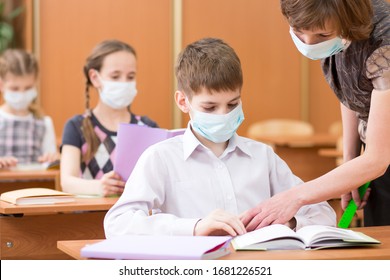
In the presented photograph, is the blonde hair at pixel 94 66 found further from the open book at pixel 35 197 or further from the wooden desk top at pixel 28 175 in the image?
the open book at pixel 35 197

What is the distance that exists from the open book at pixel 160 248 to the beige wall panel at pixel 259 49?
5750mm

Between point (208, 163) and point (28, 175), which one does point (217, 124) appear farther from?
point (28, 175)

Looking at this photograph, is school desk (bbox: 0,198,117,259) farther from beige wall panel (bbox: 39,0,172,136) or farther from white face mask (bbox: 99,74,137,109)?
beige wall panel (bbox: 39,0,172,136)

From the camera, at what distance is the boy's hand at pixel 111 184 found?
253 cm

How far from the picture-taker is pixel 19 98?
165 inches

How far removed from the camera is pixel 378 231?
187cm

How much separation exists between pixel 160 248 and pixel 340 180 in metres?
0.55

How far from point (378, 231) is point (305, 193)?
0.26 meters

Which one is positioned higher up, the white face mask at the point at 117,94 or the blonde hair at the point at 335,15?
the blonde hair at the point at 335,15

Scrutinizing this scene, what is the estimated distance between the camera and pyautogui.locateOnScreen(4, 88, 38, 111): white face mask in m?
4.19


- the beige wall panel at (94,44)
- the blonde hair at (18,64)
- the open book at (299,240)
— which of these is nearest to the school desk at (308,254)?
the open book at (299,240)
